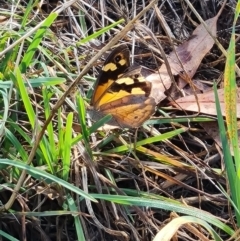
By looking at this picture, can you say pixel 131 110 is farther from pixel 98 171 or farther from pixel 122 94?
pixel 98 171

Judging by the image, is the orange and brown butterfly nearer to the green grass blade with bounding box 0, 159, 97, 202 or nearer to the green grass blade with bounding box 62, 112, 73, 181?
the green grass blade with bounding box 62, 112, 73, 181

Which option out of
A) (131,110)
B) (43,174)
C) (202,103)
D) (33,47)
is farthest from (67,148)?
(202,103)

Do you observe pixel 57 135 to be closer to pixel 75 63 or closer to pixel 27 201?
pixel 27 201

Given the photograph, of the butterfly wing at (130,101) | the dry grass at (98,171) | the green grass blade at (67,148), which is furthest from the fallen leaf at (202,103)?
the green grass blade at (67,148)

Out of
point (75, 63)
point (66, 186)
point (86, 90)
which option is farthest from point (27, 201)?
point (75, 63)

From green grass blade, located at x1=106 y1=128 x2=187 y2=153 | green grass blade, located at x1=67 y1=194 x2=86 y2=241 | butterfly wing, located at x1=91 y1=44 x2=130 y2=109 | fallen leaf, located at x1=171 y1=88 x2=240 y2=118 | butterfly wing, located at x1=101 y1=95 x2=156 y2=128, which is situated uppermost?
butterfly wing, located at x1=91 y1=44 x2=130 y2=109

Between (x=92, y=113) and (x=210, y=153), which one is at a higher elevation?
(x=92, y=113)

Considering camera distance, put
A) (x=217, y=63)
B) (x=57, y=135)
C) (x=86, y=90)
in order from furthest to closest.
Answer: (x=217, y=63)
(x=86, y=90)
(x=57, y=135)

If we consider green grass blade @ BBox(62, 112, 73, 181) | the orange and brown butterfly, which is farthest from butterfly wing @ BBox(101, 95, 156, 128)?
green grass blade @ BBox(62, 112, 73, 181)
